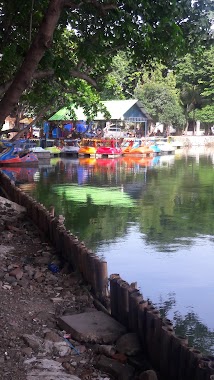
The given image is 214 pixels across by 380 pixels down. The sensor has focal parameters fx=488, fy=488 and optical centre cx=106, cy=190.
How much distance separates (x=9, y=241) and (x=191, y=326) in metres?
3.80

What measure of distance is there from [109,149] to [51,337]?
31282 millimetres

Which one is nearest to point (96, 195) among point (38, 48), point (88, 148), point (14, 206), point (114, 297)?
point (14, 206)

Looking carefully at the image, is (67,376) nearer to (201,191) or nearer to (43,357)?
(43,357)

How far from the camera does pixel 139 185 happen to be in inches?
850

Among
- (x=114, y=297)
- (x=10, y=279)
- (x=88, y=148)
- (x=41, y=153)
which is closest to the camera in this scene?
(x=114, y=297)

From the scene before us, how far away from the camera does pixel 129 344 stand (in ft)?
16.5

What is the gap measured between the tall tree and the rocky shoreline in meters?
2.26

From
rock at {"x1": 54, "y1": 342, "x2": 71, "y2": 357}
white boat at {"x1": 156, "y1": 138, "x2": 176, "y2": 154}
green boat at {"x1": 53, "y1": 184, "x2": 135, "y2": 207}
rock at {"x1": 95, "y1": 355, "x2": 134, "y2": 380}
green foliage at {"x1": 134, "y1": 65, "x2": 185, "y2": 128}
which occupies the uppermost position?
green foliage at {"x1": 134, "y1": 65, "x2": 185, "y2": 128}

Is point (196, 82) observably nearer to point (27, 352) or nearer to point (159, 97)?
point (159, 97)

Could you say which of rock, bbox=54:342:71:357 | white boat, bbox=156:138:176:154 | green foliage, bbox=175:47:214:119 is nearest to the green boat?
rock, bbox=54:342:71:357

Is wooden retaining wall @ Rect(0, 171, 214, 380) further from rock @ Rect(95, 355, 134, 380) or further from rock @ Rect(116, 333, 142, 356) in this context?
rock @ Rect(95, 355, 134, 380)

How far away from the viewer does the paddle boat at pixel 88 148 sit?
3681 cm

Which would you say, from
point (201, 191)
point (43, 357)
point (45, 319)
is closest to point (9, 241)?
point (45, 319)

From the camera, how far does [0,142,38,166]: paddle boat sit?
2820cm
